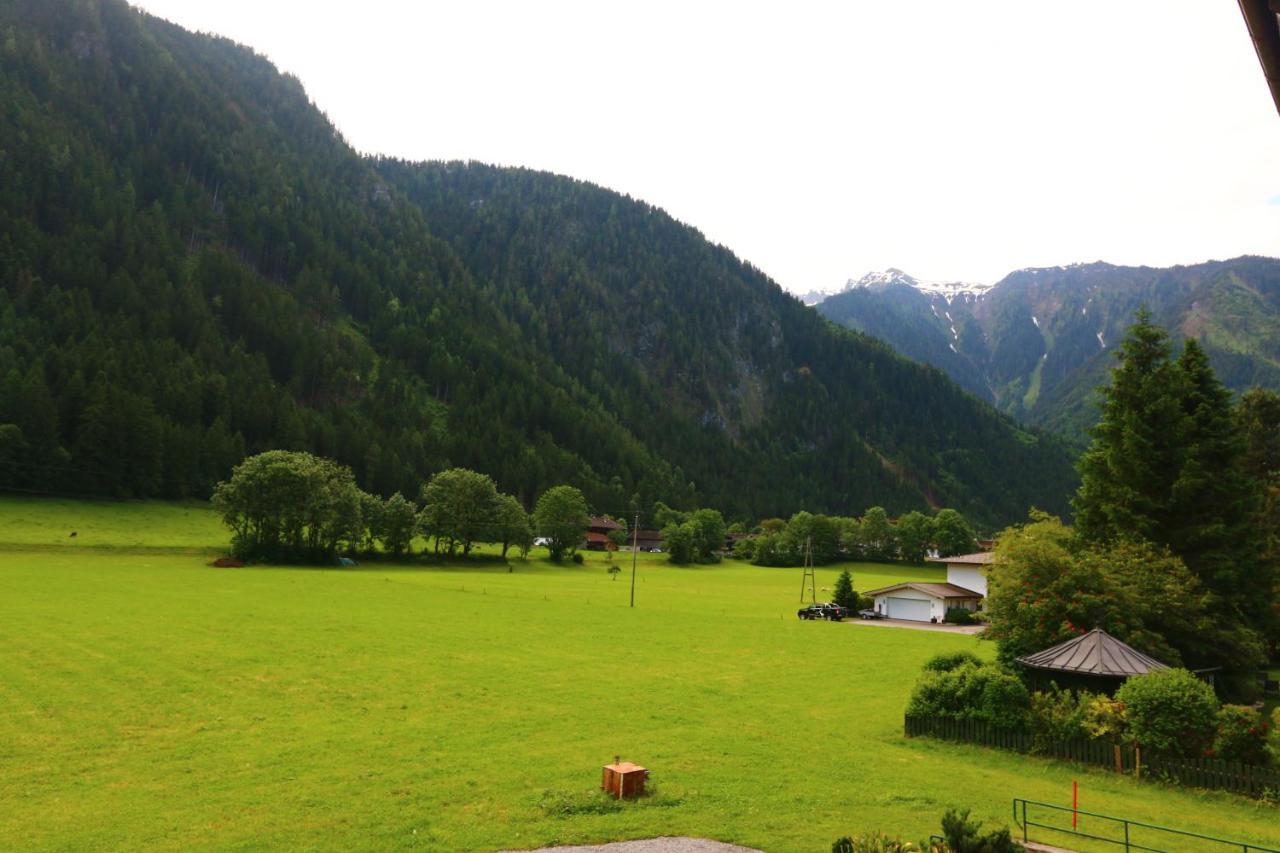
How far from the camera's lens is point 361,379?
19388cm

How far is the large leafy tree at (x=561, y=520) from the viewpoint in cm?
12000

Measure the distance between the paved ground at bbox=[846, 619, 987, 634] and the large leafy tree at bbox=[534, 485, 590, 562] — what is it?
181ft

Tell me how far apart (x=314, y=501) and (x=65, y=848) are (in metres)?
84.1

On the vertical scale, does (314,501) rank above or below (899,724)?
above

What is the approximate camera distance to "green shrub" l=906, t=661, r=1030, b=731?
92.9ft

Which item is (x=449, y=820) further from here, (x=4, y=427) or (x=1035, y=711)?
(x=4, y=427)

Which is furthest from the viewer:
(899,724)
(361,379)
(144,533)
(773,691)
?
(361,379)

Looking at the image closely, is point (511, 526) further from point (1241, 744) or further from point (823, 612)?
point (1241, 744)

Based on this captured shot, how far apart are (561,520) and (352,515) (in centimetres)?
3301

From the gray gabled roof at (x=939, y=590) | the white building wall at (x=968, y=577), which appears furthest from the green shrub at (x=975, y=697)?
the white building wall at (x=968, y=577)

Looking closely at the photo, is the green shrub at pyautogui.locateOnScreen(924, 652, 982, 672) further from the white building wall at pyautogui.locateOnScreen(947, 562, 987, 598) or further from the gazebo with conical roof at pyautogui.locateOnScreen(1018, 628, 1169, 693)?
the white building wall at pyautogui.locateOnScreen(947, 562, 987, 598)

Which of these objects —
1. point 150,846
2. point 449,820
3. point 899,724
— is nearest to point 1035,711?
point 899,724

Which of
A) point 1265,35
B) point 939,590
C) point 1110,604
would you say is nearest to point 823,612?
point 939,590

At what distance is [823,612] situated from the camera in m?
72.3
